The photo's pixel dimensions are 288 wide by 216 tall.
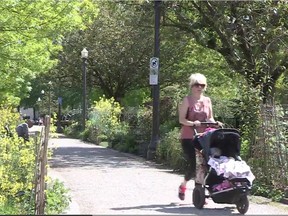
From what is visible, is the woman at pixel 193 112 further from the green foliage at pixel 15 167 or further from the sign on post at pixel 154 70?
the sign on post at pixel 154 70

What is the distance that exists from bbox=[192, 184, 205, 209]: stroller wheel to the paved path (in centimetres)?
10

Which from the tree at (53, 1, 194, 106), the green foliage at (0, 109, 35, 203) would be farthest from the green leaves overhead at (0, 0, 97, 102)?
the tree at (53, 1, 194, 106)

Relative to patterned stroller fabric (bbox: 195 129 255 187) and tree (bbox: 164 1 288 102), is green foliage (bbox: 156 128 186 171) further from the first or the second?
patterned stroller fabric (bbox: 195 129 255 187)

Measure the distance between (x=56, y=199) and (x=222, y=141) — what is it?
2466 millimetres

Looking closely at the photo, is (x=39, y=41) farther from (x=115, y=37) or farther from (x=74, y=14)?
(x=115, y=37)

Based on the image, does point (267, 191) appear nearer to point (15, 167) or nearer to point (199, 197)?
point (199, 197)

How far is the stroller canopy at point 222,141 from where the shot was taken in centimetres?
734

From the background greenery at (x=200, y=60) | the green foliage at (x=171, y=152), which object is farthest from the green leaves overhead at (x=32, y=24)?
the green foliage at (x=171, y=152)

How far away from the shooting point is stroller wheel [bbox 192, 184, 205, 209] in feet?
25.0

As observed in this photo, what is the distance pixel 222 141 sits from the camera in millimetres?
7449

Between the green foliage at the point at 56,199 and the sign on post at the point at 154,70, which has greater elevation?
the sign on post at the point at 154,70

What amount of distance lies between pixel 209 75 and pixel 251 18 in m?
11.7

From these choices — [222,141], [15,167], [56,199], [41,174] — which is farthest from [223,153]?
[15,167]

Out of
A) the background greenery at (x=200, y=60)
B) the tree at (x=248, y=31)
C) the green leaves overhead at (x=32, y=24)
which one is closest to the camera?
the background greenery at (x=200, y=60)
